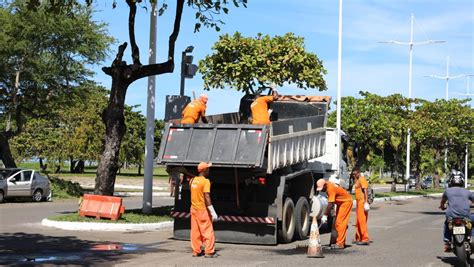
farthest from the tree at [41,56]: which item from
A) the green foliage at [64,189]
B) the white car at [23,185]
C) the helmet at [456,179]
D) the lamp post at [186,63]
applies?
the helmet at [456,179]

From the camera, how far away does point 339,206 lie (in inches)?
543

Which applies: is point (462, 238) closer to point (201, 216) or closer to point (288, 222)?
point (201, 216)

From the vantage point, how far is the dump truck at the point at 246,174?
13.3m

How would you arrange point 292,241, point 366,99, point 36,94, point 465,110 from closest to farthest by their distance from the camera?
point 292,241 < point 36,94 < point 366,99 < point 465,110

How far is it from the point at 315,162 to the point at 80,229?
6.62 metres

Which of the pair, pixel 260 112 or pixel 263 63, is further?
pixel 263 63

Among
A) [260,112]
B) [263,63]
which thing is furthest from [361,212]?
[263,63]

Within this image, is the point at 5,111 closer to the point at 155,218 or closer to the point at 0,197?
the point at 0,197

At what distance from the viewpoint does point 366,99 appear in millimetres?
41062

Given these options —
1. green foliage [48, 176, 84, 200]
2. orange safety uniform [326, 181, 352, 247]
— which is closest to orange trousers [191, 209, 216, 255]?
orange safety uniform [326, 181, 352, 247]

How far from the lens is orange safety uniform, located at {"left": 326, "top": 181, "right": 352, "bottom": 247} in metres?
13.6

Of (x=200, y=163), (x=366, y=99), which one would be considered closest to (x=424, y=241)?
(x=200, y=163)

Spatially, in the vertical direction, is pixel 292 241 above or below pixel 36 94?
below

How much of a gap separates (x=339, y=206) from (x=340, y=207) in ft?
0.10
